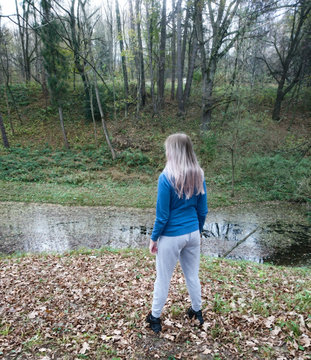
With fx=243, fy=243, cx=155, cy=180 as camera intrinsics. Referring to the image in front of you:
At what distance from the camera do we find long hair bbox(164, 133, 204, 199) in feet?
8.49

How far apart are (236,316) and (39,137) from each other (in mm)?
22728

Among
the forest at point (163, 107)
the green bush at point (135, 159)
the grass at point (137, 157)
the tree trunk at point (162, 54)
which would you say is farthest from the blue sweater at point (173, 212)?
the tree trunk at point (162, 54)

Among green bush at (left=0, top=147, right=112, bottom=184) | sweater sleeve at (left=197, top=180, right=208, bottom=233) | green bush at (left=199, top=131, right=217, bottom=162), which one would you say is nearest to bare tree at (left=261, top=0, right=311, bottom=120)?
green bush at (left=199, top=131, right=217, bottom=162)

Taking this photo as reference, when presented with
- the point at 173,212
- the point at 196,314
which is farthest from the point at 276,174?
the point at 173,212

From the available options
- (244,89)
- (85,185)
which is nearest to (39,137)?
(85,185)

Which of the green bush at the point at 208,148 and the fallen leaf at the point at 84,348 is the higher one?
the green bush at the point at 208,148

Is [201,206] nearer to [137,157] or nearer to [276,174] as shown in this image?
[276,174]

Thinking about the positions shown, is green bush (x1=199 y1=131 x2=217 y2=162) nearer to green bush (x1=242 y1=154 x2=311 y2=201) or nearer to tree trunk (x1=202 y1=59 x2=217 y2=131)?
tree trunk (x1=202 y1=59 x2=217 y2=131)

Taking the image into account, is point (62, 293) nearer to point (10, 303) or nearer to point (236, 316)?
point (10, 303)

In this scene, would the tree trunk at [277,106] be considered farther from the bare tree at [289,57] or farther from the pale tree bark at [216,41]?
the pale tree bark at [216,41]

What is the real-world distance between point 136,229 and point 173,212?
318 inches

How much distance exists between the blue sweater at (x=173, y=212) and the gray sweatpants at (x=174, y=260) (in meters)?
0.08

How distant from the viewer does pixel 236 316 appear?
3387mm

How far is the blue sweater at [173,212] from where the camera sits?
103 inches
